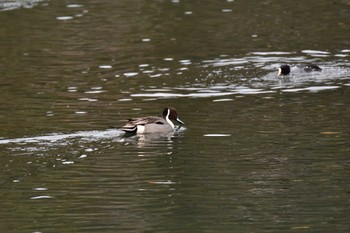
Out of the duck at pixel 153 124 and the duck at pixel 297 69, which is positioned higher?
the duck at pixel 153 124

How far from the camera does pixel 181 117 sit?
19.3 metres

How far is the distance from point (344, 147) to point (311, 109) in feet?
10.7

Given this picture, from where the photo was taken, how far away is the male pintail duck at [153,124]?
58.9ft

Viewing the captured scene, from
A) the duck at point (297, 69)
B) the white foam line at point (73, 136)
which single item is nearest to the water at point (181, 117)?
the white foam line at point (73, 136)

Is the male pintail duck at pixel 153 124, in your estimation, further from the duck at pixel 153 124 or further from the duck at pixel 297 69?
the duck at pixel 297 69

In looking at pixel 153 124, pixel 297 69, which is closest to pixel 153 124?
pixel 153 124

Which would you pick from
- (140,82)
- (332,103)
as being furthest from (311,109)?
(140,82)

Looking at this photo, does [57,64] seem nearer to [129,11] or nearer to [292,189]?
[129,11]

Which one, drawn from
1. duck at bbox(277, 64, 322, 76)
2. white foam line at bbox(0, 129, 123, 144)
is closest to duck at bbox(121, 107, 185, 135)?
white foam line at bbox(0, 129, 123, 144)

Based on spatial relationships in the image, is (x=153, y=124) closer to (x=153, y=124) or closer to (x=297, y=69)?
(x=153, y=124)

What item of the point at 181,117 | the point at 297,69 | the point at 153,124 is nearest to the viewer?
the point at 153,124

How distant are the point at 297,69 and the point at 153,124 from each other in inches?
229

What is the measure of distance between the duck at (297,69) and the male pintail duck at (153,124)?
476 centimetres

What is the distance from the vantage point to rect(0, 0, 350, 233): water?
13102 millimetres
